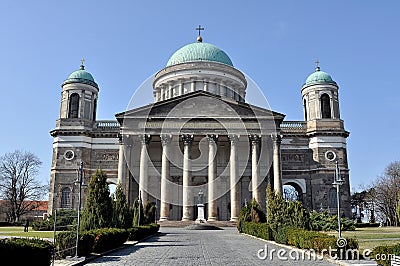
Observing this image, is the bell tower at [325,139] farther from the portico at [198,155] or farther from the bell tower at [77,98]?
the bell tower at [77,98]

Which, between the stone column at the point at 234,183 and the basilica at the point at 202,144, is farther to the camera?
the basilica at the point at 202,144

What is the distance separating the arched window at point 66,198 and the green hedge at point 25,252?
1551 inches

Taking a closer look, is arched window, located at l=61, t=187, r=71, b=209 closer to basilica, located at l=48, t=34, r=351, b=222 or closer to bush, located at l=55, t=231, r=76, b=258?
basilica, located at l=48, t=34, r=351, b=222

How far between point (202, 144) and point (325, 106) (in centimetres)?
1869

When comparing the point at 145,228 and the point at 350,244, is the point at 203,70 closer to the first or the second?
the point at 145,228

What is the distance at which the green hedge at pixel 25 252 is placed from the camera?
856 cm

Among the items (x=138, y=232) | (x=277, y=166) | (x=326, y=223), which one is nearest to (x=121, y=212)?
(x=138, y=232)

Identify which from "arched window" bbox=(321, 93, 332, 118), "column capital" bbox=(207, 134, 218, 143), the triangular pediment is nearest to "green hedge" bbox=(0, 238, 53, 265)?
"column capital" bbox=(207, 134, 218, 143)

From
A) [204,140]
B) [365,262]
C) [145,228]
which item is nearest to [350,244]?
[365,262]

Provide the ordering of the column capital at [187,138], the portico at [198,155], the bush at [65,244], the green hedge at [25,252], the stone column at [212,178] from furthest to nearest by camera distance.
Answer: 1. the column capital at [187,138]
2. the portico at [198,155]
3. the stone column at [212,178]
4. the bush at [65,244]
5. the green hedge at [25,252]

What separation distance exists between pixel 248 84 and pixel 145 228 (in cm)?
3783

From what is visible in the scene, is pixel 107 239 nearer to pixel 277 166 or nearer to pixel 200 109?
pixel 200 109

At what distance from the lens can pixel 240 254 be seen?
15.5 metres

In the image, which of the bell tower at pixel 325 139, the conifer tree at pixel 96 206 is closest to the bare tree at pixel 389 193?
the bell tower at pixel 325 139
